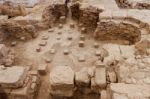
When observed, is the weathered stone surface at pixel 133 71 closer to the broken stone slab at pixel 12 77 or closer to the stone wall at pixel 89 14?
the broken stone slab at pixel 12 77

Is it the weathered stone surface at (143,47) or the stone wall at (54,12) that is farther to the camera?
the stone wall at (54,12)

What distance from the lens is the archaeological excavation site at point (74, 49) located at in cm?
338

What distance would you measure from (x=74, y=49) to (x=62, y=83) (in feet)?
7.05

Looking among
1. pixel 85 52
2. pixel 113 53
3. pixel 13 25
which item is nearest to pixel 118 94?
pixel 113 53

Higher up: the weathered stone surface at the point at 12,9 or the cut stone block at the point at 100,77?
the weathered stone surface at the point at 12,9

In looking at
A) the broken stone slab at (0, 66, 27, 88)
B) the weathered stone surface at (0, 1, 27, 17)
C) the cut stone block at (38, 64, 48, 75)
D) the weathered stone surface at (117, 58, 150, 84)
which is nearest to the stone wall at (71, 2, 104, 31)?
the weathered stone surface at (0, 1, 27, 17)

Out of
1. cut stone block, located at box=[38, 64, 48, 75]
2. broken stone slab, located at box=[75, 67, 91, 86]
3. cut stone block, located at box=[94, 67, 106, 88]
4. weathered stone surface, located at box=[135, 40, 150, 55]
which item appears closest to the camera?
cut stone block, located at box=[94, 67, 106, 88]

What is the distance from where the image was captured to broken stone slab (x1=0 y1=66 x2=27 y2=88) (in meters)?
3.38

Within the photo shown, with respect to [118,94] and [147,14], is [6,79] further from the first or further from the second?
[147,14]

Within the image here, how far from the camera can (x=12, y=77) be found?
11.3ft

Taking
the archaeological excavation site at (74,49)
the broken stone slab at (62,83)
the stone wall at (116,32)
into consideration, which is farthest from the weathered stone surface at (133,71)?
the stone wall at (116,32)

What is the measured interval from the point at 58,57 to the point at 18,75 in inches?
71.0

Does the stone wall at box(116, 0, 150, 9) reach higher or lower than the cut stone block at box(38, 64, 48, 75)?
higher

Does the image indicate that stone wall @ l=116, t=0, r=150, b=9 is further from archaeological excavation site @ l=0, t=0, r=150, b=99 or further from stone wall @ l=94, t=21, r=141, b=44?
stone wall @ l=94, t=21, r=141, b=44
